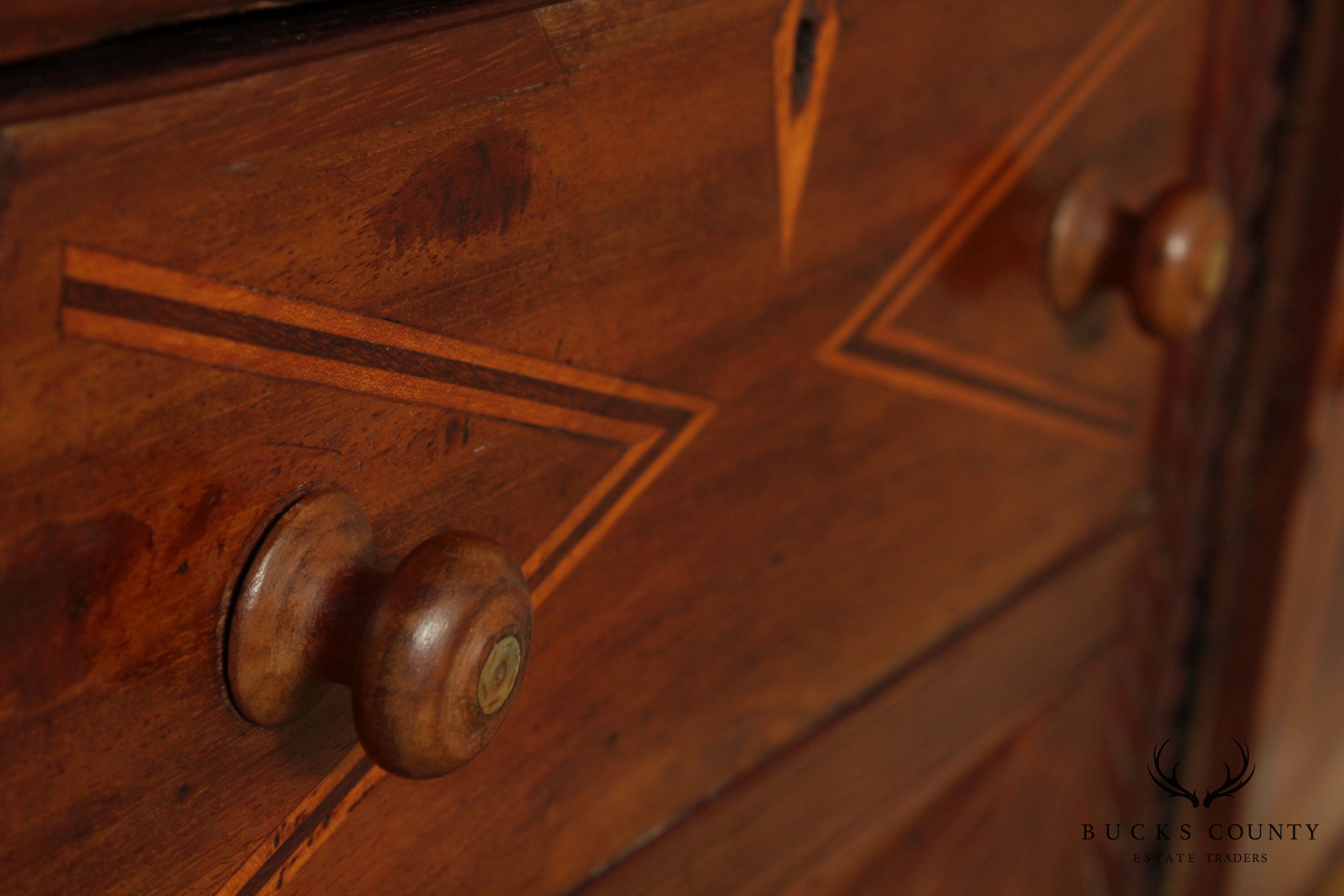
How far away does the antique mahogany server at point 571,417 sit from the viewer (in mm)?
191

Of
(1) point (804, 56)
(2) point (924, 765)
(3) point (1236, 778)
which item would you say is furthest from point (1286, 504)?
(1) point (804, 56)

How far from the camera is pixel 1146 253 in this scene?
402 mm

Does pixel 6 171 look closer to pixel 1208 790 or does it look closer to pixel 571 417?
pixel 571 417

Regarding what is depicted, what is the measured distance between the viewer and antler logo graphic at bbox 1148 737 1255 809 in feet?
2.20

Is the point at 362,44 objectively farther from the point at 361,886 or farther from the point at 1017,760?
the point at 1017,760

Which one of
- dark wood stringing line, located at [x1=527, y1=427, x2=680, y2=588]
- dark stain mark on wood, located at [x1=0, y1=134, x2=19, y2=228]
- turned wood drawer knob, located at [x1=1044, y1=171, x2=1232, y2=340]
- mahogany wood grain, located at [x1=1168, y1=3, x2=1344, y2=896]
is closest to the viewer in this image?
dark stain mark on wood, located at [x1=0, y1=134, x2=19, y2=228]

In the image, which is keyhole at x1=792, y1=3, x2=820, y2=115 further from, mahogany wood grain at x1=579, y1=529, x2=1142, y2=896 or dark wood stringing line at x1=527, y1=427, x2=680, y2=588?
mahogany wood grain at x1=579, y1=529, x2=1142, y2=896

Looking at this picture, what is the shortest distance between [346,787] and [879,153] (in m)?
0.23

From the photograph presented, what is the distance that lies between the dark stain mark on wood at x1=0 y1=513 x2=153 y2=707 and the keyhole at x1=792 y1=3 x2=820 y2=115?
20 cm

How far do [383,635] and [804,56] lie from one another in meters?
0.19

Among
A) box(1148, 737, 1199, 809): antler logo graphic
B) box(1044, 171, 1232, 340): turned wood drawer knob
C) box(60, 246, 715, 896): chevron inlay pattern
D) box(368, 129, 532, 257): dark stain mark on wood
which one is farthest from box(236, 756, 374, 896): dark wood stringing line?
box(1148, 737, 1199, 809): antler logo graphic

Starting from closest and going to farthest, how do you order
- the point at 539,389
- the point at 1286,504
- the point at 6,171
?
the point at 6,171 < the point at 539,389 < the point at 1286,504

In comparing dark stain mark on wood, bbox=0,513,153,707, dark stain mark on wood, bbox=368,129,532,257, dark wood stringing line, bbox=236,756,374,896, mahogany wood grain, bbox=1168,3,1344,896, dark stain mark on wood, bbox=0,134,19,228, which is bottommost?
mahogany wood grain, bbox=1168,3,1344,896

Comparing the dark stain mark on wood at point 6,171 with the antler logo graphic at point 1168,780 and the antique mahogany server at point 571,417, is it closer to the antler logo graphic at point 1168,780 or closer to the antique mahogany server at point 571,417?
the antique mahogany server at point 571,417
